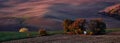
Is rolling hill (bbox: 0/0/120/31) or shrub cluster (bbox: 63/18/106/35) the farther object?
rolling hill (bbox: 0/0/120/31)

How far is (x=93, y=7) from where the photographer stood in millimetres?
100500

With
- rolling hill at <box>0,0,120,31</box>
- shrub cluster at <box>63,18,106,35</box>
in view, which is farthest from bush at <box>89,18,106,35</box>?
rolling hill at <box>0,0,120,31</box>

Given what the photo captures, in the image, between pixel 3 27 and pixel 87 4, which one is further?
pixel 87 4

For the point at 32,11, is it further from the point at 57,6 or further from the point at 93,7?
the point at 93,7

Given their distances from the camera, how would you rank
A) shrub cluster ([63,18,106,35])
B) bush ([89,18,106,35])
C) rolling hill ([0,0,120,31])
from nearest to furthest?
bush ([89,18,106,35]) → shrub cluster ([63,18,106,35]) → rolling hill ([0,0,120,31])

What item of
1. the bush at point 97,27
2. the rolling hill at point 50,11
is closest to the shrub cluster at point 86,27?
the bush at point 97,27

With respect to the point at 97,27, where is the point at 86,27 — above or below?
below

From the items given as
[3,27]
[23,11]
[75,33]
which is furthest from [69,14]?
[75,33]

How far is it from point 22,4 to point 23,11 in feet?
29.7

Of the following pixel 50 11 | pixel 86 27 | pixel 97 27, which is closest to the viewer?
pixel 97 27

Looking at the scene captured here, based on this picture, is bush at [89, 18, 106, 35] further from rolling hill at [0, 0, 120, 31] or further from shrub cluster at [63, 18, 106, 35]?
rolling hill at [0, 0, 120, 31]

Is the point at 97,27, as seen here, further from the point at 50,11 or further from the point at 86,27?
the point at 50,11

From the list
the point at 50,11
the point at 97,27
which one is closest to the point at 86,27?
the point at 97,27

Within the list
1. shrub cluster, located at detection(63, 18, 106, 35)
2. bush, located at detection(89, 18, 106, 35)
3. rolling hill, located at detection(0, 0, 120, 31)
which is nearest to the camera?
bush, located at detection(89, 18, 106, 35)
